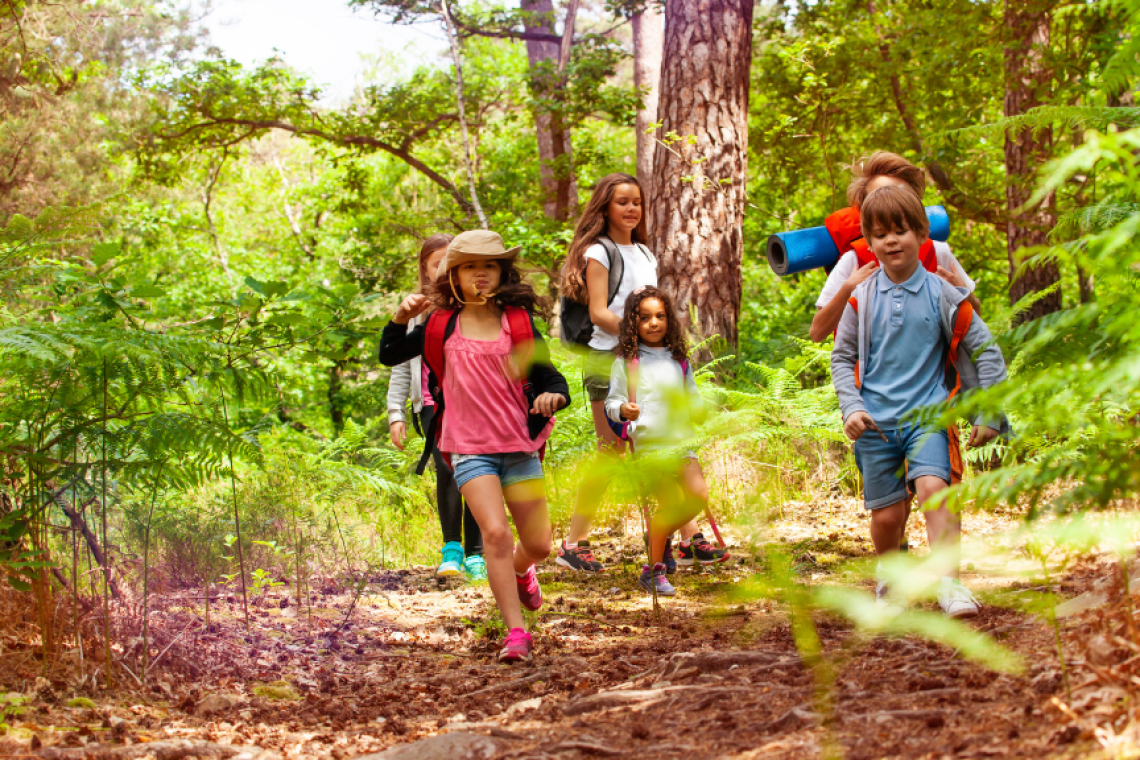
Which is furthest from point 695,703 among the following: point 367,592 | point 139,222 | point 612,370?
point 139,222

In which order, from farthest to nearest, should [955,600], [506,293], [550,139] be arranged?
[550,139], [506,293], [955,600]

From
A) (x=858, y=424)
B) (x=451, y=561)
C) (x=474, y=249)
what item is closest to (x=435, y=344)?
(x=474, y=249)

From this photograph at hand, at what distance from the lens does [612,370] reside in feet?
14.8

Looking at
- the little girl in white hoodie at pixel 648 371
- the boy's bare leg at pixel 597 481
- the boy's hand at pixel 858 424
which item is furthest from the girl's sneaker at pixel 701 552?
the boy's hand at pixel 858 424

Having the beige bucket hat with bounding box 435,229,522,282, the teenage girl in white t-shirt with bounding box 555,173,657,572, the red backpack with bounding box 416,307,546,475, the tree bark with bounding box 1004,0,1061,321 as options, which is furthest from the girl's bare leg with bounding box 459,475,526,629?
the tree bark with bounding box 1004,0,1061,321

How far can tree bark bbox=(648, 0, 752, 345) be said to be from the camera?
746cm

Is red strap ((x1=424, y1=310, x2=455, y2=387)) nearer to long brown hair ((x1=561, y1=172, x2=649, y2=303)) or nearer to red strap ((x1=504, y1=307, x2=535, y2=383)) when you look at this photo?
red strap ((x1=504, y1=307, x2=535, y2=383))

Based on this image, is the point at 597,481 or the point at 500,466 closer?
the point at 597,481

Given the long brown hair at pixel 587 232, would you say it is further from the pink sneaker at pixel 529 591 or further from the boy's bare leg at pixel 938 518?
the boy's bare leg at pixel 938 518

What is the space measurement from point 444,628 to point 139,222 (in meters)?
16.4

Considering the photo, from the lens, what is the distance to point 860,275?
3.77 m

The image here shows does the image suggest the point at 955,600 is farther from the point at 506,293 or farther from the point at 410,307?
the point at 410,307

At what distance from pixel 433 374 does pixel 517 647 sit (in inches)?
49.2

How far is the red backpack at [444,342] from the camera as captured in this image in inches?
151
